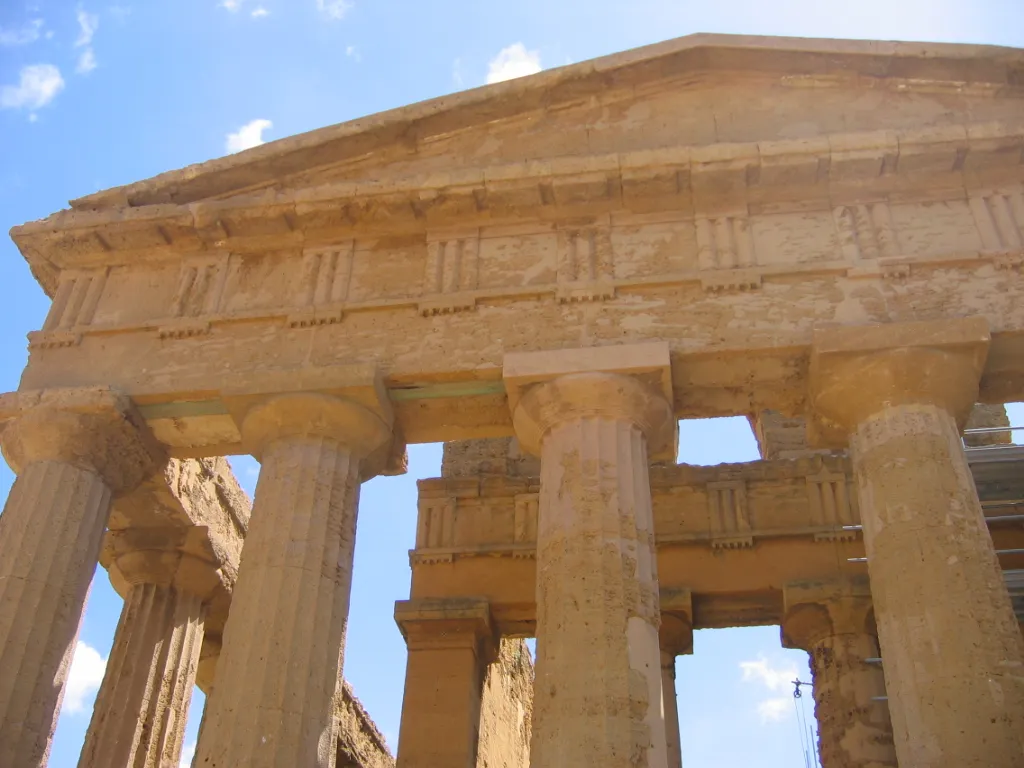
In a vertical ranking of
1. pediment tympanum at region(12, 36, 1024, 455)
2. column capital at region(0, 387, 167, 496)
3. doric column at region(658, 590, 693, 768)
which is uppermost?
pediment tympanum at region(12, 36, 1024, 455)

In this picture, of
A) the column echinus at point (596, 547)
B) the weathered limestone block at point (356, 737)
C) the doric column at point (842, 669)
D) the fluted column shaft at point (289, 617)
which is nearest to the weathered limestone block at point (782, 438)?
the doric column at point (842, 669)

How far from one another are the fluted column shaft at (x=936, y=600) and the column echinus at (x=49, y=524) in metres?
7.59

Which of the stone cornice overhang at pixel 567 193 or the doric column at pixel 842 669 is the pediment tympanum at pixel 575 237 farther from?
the doric column at pixel 842 669

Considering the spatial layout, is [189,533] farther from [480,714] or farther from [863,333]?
[863,333]

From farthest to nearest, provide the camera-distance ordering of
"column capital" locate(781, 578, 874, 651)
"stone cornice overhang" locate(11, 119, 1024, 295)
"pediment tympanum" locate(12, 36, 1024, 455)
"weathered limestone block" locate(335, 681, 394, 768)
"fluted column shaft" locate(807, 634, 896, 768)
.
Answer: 1. "weathered limestone block" locate(335, 681, 394, 768)
2. "column capital" locate(781, 578, 874, 651)
3. "fluted column shaft" locate(807, 634, 896, 768)
4. "stone cornice overhang" locate(11, 119, 1024, 295)
5. "pediment tympanum" locate(12, 36, 1024, 455)

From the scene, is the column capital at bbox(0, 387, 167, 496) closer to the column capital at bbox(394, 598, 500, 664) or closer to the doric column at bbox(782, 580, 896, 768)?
the column capital at bbox(394, 598, 500, 664)

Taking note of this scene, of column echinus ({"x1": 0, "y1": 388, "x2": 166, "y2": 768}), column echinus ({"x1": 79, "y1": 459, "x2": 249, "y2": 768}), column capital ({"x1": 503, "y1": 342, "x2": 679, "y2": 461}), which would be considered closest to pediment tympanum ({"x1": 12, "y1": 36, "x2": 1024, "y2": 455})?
column capital ({"x1": 503, "y1": 342, "x2": 679, "y2": 461})

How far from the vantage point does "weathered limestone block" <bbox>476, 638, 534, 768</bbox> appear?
15.3m

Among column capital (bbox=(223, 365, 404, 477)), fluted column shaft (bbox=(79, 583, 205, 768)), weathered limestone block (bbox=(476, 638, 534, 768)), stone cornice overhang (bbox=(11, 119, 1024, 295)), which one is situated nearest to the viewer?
column capital (bbox=(223, 365, 404, 477))

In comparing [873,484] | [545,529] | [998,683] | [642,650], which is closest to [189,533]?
[545,529]

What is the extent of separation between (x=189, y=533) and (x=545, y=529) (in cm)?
634

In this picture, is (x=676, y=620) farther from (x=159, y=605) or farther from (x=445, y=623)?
(x=159, y=605)

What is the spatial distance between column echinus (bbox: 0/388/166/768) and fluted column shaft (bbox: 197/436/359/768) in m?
1.88

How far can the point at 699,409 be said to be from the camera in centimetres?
1167
